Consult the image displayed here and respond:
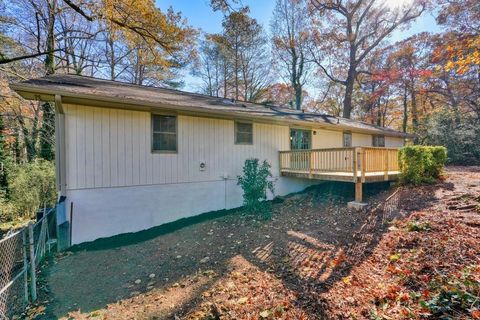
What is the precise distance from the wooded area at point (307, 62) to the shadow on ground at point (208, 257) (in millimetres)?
6821

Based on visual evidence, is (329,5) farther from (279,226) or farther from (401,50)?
(279,226)

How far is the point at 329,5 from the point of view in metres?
18.2

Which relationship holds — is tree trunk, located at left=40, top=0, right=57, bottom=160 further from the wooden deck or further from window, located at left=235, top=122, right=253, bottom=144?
the wooden deck

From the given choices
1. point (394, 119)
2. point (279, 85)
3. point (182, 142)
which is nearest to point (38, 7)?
point (182, 142)

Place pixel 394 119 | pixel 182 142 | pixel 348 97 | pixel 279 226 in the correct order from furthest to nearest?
pixel 394 119 → pixel 348 97 → pixel 182 142 → pixel 279 226

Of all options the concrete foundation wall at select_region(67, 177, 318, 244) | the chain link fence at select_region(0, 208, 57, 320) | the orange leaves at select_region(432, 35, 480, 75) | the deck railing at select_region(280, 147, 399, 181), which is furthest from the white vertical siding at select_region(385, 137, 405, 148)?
the chain link fence at select_region(0, 208, 57, 320)

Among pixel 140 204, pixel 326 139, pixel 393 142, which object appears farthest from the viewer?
pixel 393 142

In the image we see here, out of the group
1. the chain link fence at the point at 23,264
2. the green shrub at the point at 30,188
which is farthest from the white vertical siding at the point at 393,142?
the green shrub at the point at 30,188

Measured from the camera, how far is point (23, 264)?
14.6ft

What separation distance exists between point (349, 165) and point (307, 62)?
52.5 feet

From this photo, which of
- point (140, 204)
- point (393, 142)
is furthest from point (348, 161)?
point (393, 142)

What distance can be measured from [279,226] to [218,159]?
3.06 m

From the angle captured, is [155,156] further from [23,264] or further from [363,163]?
[363,163]

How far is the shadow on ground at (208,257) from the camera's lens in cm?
368
